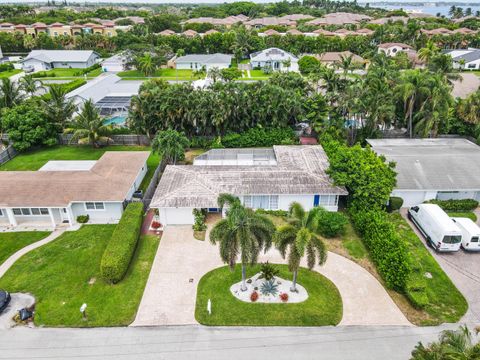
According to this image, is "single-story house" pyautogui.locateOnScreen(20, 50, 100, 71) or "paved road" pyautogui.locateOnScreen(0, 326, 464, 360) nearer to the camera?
"paved road" pyautogui.locateOnScreen(0, 326, 464, 360)

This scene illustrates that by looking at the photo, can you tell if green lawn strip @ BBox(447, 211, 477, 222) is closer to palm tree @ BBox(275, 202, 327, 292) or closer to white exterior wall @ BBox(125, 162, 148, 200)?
palm tree @ BBox(275, 202, 327, 292)

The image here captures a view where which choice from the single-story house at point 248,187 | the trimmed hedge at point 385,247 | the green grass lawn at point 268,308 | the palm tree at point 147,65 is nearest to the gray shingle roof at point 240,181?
the single-story house at point 248,187

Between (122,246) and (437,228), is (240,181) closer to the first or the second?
(122,246)

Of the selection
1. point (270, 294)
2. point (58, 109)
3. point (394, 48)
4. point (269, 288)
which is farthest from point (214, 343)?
point (394, 48)

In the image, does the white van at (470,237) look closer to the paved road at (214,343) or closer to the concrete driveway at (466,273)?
the concrete driveway at (466,273)

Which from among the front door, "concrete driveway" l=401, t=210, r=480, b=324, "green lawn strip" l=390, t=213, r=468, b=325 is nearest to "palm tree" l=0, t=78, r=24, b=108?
the front door

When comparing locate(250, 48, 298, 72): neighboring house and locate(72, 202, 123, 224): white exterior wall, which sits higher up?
locate(250, 48, 298, 72): neighboring house
